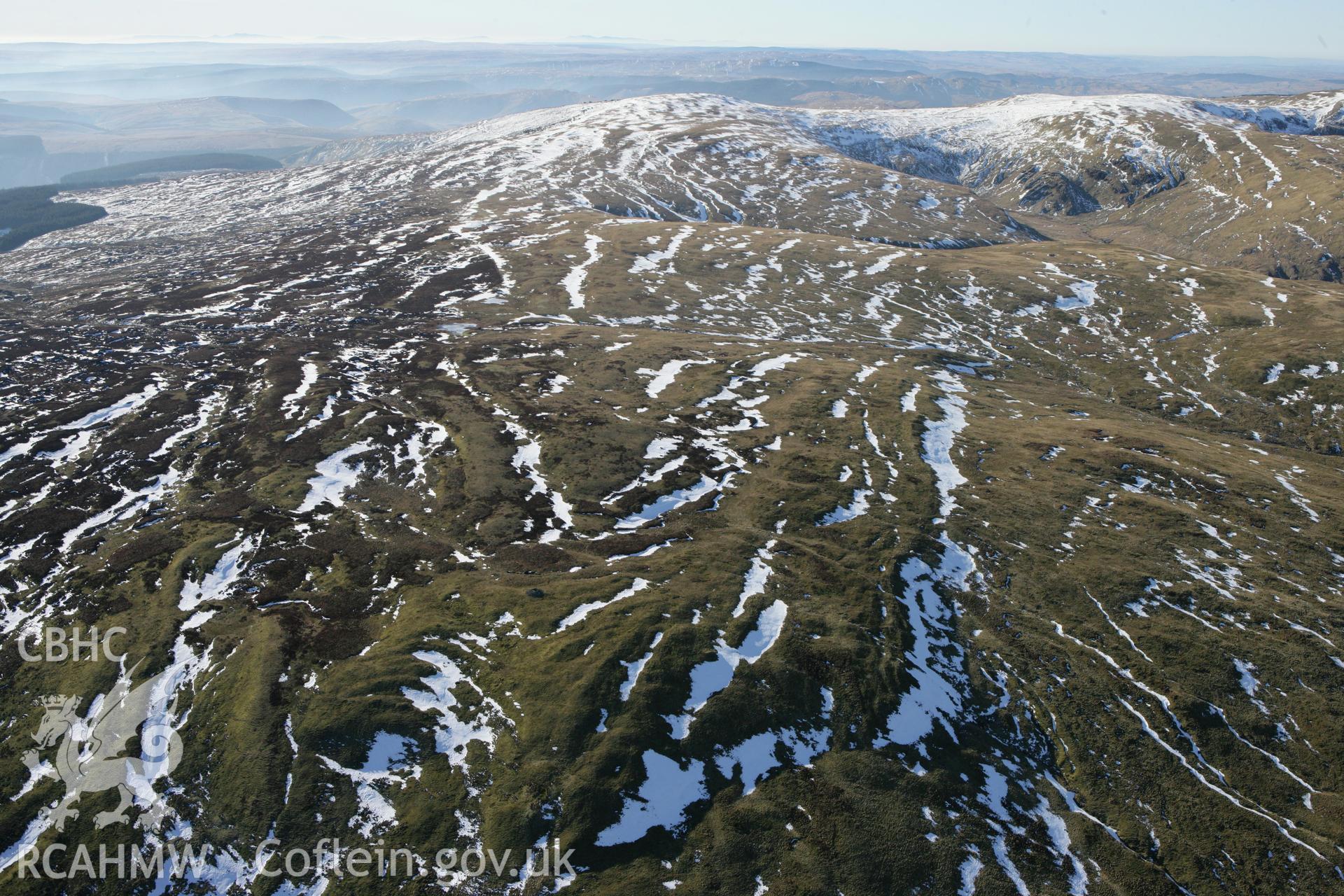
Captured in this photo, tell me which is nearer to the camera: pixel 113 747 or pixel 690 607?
pixel 113 747

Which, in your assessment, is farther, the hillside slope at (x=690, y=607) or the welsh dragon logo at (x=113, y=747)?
the hillside slope at (x=690, y=607)

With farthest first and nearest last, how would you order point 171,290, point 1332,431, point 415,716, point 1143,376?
point 171,290, point 1143,376, point 1332,431, point 415,716

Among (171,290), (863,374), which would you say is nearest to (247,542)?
(863,374)

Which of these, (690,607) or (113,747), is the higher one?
(690,607)

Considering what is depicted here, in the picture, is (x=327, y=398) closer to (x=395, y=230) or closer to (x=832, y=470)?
(x=832, y=470)

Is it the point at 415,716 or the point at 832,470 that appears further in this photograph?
the point at 832,470

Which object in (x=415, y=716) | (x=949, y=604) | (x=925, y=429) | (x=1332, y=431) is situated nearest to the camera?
(x=415, y=716)

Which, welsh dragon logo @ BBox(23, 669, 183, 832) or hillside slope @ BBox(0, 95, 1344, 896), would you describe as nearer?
welsh dragon logo @ BBox(23, 669, 183, 832)
